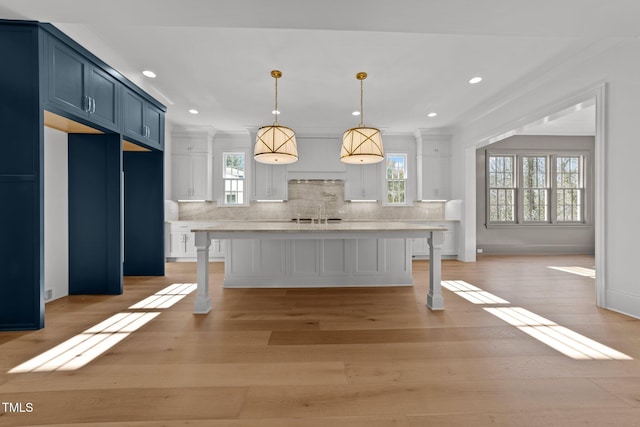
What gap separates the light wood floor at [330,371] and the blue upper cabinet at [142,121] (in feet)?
7.52

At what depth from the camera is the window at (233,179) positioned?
255 inches

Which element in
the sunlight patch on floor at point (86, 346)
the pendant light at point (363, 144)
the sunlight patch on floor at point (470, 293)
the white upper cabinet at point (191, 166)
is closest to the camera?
the sunlight patch on floor at point (86, 346)

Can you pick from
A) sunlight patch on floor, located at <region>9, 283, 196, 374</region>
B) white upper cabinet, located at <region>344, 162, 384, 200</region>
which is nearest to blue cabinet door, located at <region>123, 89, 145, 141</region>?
sunlight patch on floor, located at <region>9, 283, 196, 374</region>

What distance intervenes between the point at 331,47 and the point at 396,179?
13.2 ft

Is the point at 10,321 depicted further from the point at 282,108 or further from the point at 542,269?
the point at 542,269

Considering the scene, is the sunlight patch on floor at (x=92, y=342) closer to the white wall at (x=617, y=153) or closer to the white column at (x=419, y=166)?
the white wall at (x=617, y=153)

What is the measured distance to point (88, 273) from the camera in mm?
3541

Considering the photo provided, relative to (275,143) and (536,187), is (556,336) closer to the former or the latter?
(275,143)

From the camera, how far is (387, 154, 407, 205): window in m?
6.57

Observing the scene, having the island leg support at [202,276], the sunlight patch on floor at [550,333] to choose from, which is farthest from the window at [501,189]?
the island leg support at [202,276]

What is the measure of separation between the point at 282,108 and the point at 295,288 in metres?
3.13

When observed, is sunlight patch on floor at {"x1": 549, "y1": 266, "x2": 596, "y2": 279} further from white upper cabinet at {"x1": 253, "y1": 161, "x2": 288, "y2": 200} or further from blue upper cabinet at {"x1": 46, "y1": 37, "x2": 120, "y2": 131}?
blue upper cabinet at {"x1": 46, "y1": 37, "x2": 120, "y2": 131}

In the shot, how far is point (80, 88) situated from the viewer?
2.85m

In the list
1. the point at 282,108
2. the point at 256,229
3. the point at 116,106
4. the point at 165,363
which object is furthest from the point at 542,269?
the point at 116,106
